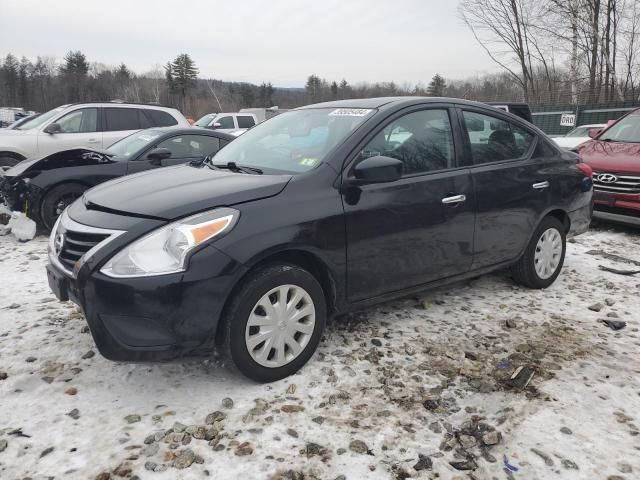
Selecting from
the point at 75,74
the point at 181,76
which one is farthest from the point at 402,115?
the point at 75,74

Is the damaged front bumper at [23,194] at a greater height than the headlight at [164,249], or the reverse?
the damaged front bumper at [23,194]

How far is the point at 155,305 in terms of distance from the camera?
2514 mm

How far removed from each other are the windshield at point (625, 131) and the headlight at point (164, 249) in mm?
7071

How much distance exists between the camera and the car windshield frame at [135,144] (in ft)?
21.6

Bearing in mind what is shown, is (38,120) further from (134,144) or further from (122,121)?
(134,144)

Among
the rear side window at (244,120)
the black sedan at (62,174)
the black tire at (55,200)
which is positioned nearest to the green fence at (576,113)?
the rear side window at (244,120)

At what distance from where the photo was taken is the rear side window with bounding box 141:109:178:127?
920 cm

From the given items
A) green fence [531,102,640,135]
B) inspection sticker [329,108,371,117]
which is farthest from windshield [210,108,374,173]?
green fence [531,102,640,135]

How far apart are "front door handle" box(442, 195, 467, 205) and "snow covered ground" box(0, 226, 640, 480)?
95 centimetres

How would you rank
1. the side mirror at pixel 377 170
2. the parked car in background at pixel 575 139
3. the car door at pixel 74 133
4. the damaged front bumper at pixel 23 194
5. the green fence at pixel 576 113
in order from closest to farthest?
1. the side mirror at pixel 377 170
2. the damaged front bumper at pixel 23 194
3. the car door at pixel 74 133
4. the parked car in background at pixel 575 139
5. the green fence at pixel 576 113

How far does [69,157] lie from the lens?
625 centimetres

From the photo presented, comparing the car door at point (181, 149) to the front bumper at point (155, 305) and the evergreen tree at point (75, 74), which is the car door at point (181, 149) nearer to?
the front bumper at point (155, 305)

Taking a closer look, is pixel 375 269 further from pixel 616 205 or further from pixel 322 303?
pixel 616 205

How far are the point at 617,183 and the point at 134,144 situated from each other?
6.60m
